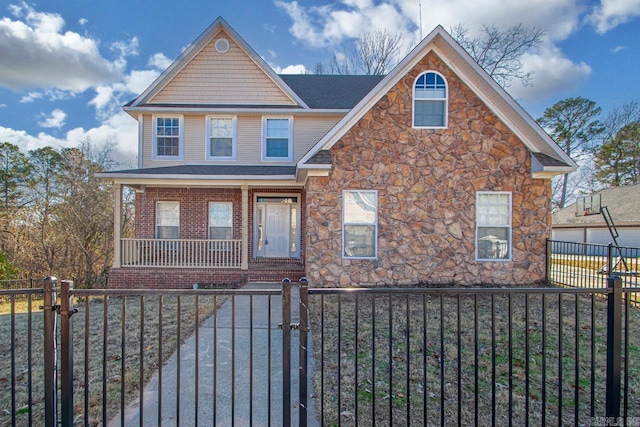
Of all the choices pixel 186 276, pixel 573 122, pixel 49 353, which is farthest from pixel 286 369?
pixel 573 122

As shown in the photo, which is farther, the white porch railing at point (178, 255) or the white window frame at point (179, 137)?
the white window frame at point (179, 137)

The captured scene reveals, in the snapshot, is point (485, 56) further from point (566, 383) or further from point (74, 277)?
point (74, 277)

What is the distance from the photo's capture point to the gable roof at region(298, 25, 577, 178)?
8625 millimetres

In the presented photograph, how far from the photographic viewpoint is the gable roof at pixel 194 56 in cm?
1185

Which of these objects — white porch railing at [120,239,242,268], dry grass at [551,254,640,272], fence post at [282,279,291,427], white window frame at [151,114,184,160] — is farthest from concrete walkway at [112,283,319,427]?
white window frame at [151,114,184,160]

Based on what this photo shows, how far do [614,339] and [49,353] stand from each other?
4.45 m

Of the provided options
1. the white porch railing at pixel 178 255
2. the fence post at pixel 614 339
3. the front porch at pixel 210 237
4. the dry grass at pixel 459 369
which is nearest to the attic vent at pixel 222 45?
the front porch at pixel 210 237

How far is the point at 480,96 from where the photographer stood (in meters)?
8.98

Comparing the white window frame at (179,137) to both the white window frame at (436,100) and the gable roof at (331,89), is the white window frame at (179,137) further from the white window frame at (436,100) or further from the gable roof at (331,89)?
the white window frame at (436,100)

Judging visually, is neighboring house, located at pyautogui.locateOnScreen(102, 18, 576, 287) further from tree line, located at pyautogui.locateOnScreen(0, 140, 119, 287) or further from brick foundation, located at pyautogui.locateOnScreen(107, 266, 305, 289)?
tree line, located at pyautogui.locateOnScreen(0, 140, 119, 287)

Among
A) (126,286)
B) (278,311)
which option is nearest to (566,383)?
(278,311)

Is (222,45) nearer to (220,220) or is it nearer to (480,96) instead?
(220,220)

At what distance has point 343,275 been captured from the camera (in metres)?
9.08

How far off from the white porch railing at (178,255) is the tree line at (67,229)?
11.2ft
